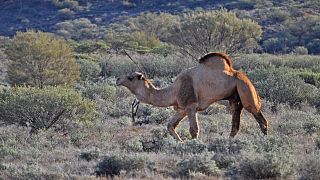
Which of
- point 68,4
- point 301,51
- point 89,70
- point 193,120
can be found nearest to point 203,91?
point 193,120

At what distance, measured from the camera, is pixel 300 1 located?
71.2 metres

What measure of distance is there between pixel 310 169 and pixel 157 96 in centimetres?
456

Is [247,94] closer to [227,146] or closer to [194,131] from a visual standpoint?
[194,131]

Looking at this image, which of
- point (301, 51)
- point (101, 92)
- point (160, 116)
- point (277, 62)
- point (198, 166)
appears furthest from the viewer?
point (301, 51)

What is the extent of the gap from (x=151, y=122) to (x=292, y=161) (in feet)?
30.4

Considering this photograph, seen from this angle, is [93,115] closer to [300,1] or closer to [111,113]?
[111,113]

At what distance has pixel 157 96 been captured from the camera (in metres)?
13.4

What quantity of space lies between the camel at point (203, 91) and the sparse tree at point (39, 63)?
14.6 metres

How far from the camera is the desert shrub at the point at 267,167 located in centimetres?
951

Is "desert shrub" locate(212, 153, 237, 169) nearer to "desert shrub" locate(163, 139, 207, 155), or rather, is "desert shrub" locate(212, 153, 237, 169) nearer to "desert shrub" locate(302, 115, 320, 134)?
"desert shrub" locate(163, 139, 207, 155)

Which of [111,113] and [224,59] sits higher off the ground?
[224,59]

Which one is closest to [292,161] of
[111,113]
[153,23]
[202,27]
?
[111,113]

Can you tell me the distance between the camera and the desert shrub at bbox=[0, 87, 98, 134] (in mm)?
17062

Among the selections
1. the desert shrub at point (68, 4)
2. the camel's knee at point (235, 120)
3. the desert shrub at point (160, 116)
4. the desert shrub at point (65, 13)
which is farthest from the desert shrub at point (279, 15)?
the camel's knee at point (235, 120)
